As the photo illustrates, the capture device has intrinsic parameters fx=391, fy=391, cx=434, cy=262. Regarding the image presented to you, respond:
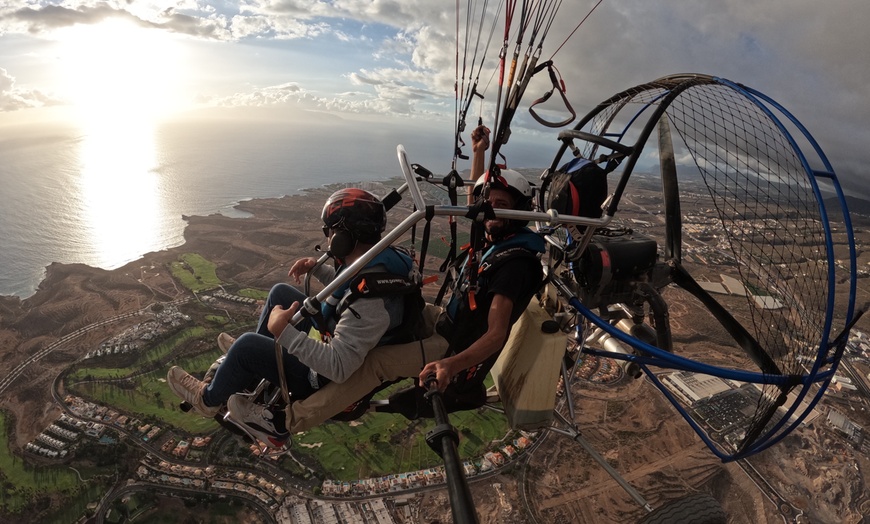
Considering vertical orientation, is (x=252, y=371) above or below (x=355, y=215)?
below

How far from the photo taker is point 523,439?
19.1 meters

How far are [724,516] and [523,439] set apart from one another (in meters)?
16.3

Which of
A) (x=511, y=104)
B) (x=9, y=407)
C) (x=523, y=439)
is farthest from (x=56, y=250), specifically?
(x=511, y=104)

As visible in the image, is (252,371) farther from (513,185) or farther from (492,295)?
(513,185)

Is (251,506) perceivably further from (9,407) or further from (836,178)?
(836,178)

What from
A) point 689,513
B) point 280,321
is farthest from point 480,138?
point 689,513

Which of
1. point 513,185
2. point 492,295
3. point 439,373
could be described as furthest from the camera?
point 513,185

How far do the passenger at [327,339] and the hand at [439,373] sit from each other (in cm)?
47

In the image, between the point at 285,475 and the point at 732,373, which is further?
the point at 285,475

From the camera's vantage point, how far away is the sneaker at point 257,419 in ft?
10.5

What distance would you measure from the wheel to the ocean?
117ft

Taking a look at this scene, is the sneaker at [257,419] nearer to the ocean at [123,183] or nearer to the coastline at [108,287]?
the coastline at [108,287]

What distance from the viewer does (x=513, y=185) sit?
3150 millimetres

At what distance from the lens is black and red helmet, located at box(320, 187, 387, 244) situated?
2914mm
